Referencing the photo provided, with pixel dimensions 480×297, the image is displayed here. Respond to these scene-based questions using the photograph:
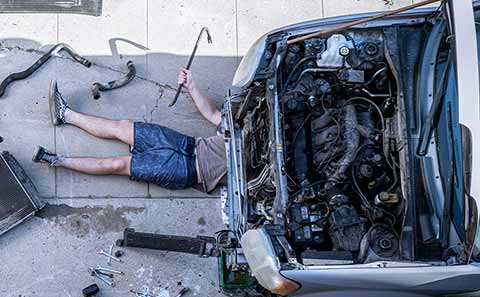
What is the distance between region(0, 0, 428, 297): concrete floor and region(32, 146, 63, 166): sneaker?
0.15 meters

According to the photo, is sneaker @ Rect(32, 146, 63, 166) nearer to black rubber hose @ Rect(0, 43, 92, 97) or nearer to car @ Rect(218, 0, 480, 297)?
black rubber hose @ Rect(0, 43, 92, 97)

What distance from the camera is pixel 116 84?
592 cm

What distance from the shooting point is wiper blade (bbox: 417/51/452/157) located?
174 inches

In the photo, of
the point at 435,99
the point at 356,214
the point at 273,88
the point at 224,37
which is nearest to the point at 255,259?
the point at 356,214

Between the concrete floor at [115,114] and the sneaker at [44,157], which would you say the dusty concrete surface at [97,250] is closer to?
the concrete floor at [115,114]

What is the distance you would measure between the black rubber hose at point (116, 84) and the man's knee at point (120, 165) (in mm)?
680

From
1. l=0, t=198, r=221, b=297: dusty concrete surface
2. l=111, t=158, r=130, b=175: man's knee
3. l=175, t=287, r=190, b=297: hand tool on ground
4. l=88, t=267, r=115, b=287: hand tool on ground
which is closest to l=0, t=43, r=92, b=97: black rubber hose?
l=111, t=158, r=130, b=175: man's knee

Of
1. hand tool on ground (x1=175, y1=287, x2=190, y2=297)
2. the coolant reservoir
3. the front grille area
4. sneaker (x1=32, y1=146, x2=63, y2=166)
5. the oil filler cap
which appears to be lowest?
hand tool on ground (x1=175, y1=287, x2=190, y2=297)

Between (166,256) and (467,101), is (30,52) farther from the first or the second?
(467,101)

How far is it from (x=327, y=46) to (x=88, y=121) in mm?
2076

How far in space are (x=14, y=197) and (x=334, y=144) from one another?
98.0 inches

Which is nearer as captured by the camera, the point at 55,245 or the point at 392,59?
the point at 392,59

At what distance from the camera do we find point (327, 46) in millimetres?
4867

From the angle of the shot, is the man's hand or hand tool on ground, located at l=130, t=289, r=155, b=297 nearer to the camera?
hand tool on ground, located at l=130, t=289, r=155, b=297
